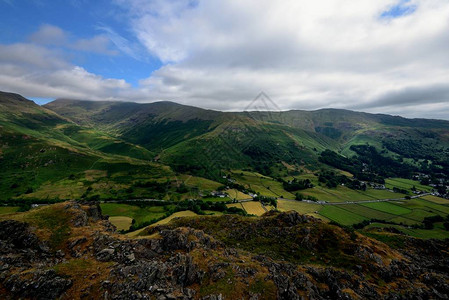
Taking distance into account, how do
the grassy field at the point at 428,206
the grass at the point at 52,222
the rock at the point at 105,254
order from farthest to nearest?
the grassy field at the point at 428,206, the grass at the point at 52,222, the rock at the point at 105,254

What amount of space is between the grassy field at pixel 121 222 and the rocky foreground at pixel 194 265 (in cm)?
3639

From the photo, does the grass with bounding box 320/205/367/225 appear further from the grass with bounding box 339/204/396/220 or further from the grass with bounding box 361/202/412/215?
the grass with bounding box 361/202/412/215

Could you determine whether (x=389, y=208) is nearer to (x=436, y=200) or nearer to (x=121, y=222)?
(x=436, y=200)

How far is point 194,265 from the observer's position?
36.2 metres

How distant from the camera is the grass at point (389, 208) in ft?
450

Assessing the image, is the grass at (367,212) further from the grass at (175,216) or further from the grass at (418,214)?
the grass at (175,216)

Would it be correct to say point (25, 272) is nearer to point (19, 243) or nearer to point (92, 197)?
point (19, 243)

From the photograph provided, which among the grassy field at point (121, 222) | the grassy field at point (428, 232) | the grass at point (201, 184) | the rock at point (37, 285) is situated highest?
the rock at point (37, 285)

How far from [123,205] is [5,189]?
106 m

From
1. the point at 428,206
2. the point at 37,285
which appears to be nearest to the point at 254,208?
the point at 37,285

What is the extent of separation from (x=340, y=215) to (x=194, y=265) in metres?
131

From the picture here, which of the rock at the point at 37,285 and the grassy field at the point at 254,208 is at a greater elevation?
the rock at the point at 37,285

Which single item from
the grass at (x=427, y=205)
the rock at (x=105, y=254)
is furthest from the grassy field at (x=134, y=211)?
the grass at (x=427, y=205)

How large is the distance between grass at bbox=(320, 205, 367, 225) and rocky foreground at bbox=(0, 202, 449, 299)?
6546 centimetres
